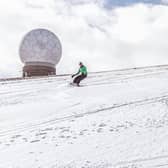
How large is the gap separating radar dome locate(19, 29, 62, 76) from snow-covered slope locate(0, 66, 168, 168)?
2060 cm

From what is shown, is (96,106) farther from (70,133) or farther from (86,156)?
(86,156)

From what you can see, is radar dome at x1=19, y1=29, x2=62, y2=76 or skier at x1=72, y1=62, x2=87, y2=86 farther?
radar dome at x1=19, y1=29, x2=62, y2=76

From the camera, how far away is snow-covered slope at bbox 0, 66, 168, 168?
277 inches

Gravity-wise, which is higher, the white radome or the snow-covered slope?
the white radome

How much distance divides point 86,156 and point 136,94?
7.43 m

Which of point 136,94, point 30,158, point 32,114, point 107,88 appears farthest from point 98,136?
point 107,88

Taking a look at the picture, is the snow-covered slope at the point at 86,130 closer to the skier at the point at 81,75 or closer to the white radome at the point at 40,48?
the skier at the point at 81,75

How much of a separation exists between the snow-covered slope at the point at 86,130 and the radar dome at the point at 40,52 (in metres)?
20.6

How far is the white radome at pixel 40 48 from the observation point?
3559 cm

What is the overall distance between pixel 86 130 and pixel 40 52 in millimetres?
27008

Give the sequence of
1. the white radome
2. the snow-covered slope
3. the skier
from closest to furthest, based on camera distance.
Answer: the snow-covered slope → the skier → the white radome

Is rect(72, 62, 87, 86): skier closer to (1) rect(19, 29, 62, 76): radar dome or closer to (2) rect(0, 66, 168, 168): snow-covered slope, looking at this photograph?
(2) rect(0, 66, 168, 168): snow-covered slope

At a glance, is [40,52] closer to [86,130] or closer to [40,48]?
[40,48]

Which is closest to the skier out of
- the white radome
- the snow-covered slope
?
the snow-covered slope
